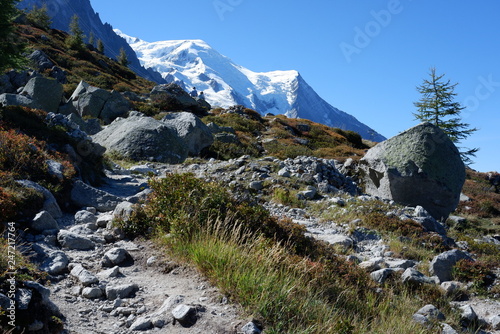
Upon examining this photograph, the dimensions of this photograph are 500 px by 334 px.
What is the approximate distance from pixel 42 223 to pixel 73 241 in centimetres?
74

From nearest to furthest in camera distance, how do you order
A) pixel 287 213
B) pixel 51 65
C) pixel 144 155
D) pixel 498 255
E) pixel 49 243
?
pixel 49 243 < pixel 498 255 < pixel 287 213 < pixel 144 155 < pixel 51 65

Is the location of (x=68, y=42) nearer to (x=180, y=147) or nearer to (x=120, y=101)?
(x=120, y=101)

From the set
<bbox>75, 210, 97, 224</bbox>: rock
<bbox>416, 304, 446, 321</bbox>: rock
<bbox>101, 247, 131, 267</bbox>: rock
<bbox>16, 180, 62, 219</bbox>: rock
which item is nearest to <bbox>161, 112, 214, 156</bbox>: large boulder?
<bbox>75, 210, 97, 224</bbox>: rock

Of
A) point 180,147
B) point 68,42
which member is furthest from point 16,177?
point 68,42

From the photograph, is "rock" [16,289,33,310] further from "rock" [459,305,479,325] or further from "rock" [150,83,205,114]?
"rock" [150,83,205,114]

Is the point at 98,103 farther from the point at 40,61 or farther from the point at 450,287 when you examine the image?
the point at 450,287

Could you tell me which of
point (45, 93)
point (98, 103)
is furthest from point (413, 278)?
point (98, 103)

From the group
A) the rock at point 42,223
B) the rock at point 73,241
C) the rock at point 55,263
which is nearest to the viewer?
the rock at point 55,263

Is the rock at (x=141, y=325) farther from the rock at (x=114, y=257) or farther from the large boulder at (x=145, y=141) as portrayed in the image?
the large boulder at (x=145, y=141)

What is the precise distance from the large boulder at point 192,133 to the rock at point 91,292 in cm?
1749

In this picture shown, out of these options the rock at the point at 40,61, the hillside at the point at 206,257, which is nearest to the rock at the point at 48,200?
the hillside at the point at 206,257

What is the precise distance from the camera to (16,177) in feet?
25.8

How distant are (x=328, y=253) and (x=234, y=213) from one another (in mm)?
2370

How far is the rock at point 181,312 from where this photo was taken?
407 centimetres
